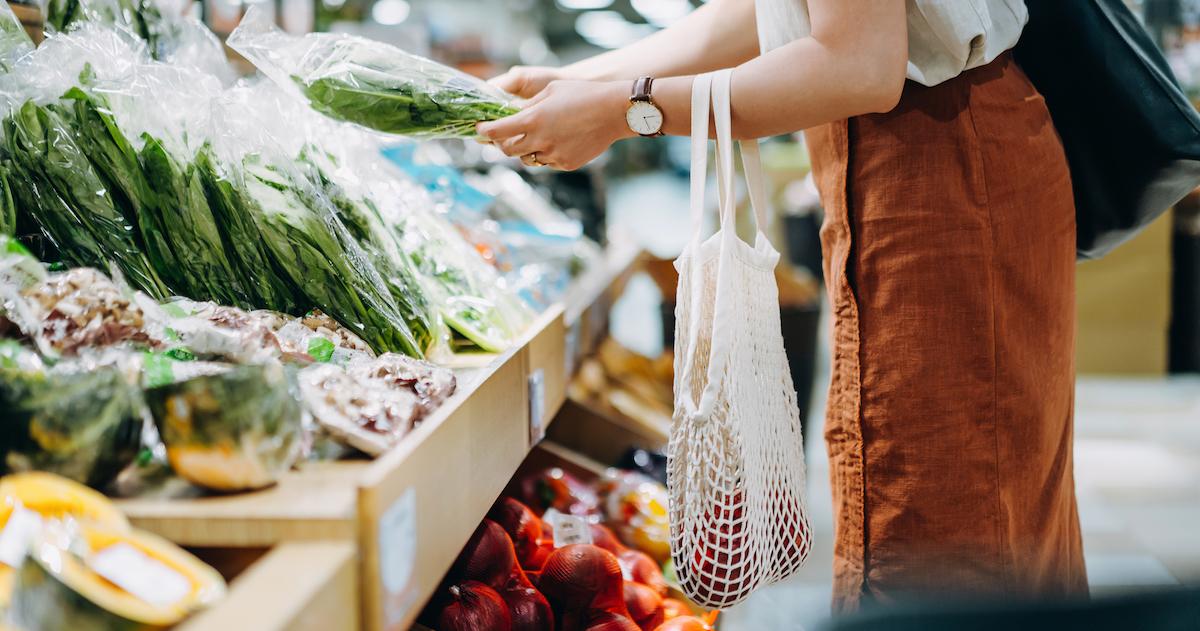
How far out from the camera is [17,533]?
71 cm

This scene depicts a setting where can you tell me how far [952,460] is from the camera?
1.31 m

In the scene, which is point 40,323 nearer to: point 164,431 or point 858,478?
point 164,431

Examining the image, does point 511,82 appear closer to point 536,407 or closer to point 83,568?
point 536,407

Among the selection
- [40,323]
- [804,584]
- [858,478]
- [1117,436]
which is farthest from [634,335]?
[40,323]

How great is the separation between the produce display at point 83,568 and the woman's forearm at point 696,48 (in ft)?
3.64

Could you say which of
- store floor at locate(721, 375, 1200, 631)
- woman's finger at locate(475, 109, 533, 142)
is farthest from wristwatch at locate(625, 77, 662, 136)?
store floor at locate(721, 375, 1200, 631)

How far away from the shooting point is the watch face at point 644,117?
125cm

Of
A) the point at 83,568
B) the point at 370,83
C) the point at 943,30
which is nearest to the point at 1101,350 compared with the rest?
the point at 943,30

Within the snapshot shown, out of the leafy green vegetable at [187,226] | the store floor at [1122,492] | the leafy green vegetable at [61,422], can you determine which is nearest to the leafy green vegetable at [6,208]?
the leafy green vegetable at [187,226]

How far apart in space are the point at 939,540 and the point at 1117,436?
3353 mm

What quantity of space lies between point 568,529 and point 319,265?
70 cm

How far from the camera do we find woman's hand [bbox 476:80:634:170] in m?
1.27

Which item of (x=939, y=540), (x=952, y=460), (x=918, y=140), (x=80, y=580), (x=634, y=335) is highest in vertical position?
(x=918, y=140)

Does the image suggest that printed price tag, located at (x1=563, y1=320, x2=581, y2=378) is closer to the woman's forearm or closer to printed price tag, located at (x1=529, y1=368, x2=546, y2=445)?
printed price tag, located at (x1=529, y1=368, x2=546, y2=445)
